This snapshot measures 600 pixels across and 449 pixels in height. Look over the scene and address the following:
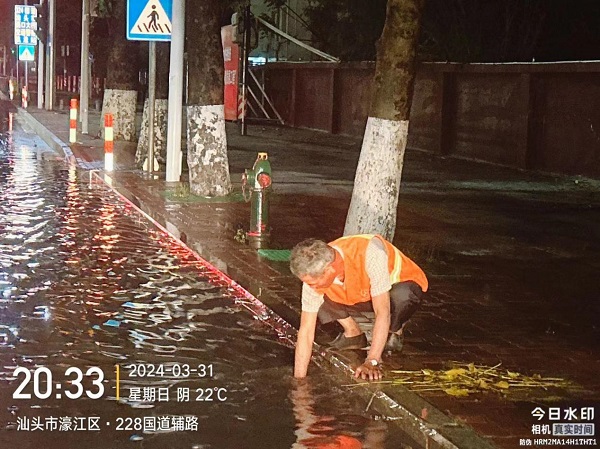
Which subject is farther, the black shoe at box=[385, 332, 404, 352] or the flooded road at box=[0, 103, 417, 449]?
the black shoe at box=[385, 332, 404, 352]

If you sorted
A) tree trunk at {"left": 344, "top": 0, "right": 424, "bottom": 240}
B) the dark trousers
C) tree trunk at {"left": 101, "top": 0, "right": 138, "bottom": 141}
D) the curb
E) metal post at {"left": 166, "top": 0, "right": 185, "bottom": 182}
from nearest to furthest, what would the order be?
the curb < the dark trousers < tree trunk at {"left": 344, "top": 0, "right": 424, "bottom": 240} < metal post at {"left": 166, "top": 0, "right": 185, "bottom": 182} < tree trunk at {"left": 101, "top": 0, "right": 138, "bottom": 141}

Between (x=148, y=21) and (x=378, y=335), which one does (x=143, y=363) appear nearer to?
(x=378, y=335)

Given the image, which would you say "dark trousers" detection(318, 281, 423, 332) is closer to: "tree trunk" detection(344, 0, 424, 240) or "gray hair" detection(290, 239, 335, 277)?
"gray hair" detection(290, 239, 335, 277)

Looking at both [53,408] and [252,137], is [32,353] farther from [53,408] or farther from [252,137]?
[252,137]

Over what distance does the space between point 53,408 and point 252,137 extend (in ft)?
85.5

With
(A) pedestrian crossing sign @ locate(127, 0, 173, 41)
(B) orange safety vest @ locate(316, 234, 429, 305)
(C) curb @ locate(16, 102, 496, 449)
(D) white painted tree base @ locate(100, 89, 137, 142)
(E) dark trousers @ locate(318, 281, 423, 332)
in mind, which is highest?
(A) pedestrian crossing sign @ locate(127, 0, 173, 41)

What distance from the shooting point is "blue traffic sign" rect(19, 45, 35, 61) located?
159ft

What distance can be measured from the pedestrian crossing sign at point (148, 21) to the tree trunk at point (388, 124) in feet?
24.6

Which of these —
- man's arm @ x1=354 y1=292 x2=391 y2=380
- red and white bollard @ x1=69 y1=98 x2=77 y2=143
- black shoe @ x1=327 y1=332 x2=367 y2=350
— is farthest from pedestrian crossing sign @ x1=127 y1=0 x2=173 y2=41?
man's arm @ x1=354 y1=292 x2=391 y2=380

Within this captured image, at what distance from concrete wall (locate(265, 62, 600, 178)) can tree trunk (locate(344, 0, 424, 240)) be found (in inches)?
391

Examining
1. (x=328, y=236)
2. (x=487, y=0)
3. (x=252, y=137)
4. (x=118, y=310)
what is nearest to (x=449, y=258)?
(x=328, y=236)

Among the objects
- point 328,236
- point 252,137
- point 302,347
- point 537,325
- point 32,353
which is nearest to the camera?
point 302,347

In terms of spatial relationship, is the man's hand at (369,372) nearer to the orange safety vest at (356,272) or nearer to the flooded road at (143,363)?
the flooded road at (143,363)

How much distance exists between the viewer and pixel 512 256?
39.8ft
